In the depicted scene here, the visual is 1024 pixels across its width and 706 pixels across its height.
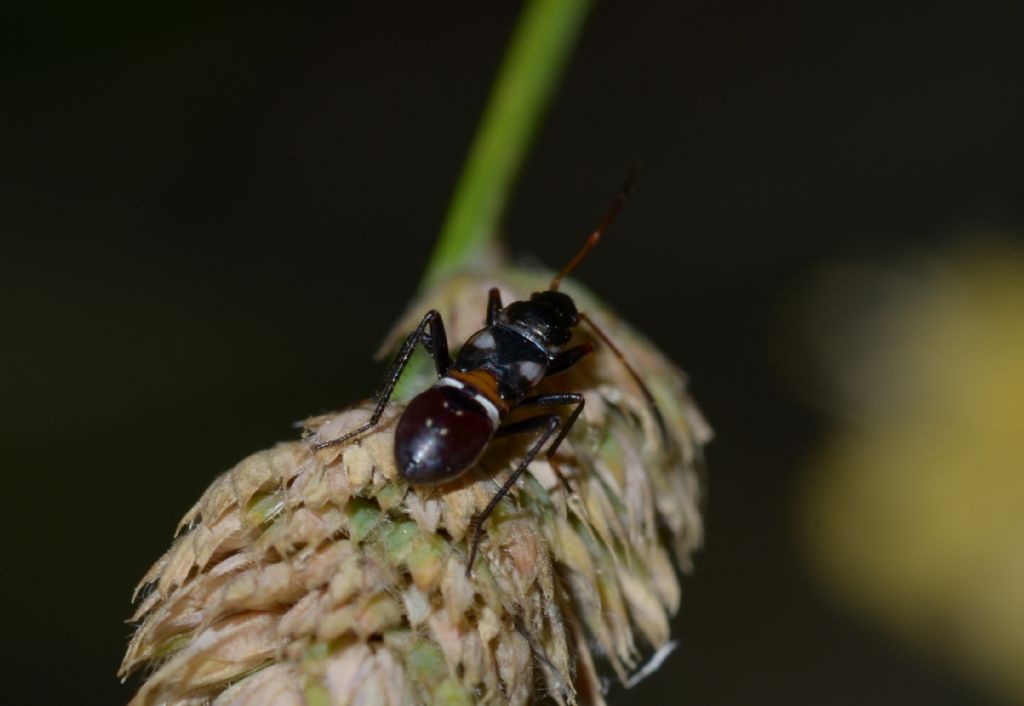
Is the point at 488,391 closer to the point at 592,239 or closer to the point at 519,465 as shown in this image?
the point at 519,465

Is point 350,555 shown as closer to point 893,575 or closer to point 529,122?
point 529,122

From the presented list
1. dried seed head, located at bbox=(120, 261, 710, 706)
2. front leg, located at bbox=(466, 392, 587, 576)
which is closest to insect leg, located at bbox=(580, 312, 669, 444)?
front leg, located at bbox=(466, 392, 587, 576)

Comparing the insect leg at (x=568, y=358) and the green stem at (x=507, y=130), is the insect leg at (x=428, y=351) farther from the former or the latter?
the green stem at (x=507, y=130)

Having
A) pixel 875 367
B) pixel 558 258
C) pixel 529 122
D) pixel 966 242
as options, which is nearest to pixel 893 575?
pixel 875 367

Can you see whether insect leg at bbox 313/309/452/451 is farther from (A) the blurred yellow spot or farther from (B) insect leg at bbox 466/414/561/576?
(A) the blurred yellow spot

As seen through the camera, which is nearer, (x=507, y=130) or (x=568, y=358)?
(x=568, y=358)

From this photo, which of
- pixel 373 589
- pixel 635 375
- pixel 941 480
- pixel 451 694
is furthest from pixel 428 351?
pixel 941 480
